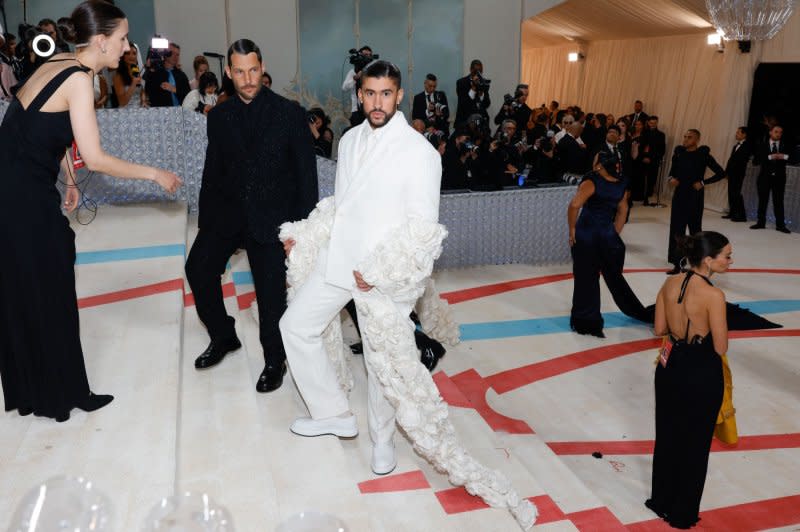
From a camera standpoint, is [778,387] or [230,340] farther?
[778,387]

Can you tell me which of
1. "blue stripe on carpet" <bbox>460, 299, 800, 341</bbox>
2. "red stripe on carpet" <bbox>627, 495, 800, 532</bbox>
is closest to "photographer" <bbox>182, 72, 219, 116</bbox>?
"blue stripe on carpet" <bbox>460, 299, 800, 341</bbox>

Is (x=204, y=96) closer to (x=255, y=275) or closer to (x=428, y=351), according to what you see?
(x=428, y=351)

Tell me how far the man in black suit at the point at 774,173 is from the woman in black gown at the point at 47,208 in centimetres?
926

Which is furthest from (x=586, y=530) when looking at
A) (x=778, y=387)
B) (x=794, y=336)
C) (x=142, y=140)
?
(x=142, y=140)

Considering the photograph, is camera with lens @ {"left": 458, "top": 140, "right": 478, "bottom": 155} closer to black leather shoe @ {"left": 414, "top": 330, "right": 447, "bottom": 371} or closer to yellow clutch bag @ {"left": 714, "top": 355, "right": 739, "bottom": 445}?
black leather shoe @ {"left": 414, "top": 330, "right": 447, "bottom": 371}

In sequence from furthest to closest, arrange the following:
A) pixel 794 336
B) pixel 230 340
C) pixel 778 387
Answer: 1. pixel 794 336
2. pixel 778 387
3. pixel 230 340

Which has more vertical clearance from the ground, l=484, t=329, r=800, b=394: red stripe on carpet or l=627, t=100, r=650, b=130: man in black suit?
l=627, t=100, r=650, b=130: man in black suit

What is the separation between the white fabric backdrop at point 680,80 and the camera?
11.2 metres

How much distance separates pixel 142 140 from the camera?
22.7 feet

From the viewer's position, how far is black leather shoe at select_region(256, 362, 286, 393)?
3.37 metres

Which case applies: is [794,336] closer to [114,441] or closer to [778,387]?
[778,387]

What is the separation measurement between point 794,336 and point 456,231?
3.10 m

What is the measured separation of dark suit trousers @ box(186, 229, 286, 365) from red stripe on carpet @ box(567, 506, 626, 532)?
1538mm

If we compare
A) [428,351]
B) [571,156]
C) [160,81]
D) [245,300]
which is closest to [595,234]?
[428,351]
